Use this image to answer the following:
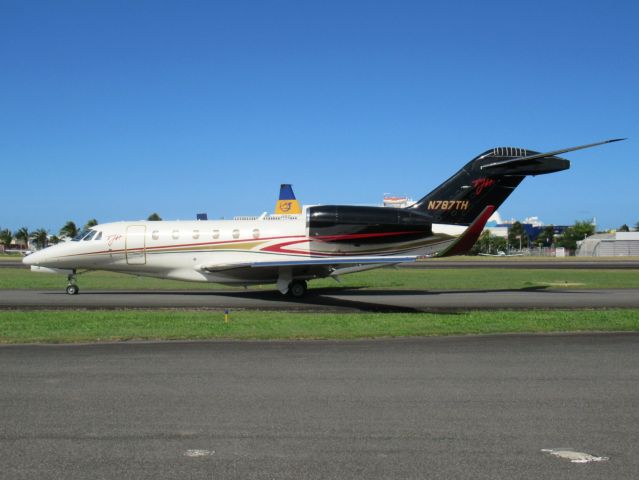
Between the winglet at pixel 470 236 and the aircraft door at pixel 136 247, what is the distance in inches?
466

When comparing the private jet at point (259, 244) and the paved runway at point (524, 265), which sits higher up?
the private jet at point (259, 244)

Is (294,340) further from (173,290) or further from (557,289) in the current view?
(557,289)

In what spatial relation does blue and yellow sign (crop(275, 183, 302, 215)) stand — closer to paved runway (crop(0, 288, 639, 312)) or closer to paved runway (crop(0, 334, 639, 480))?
paved runway (crop(0, 288, 639, 312))

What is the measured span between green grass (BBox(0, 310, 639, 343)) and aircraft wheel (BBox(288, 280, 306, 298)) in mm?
6105

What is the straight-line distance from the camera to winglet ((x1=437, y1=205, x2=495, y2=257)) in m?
21.0

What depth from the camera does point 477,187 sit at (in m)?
25.9

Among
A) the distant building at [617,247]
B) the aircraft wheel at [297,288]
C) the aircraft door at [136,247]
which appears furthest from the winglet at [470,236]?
the distant building at [617,247]

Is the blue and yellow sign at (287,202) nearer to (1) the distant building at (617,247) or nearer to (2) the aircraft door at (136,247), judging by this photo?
(2) the aircraft door at (136,247)

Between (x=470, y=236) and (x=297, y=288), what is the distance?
7.21 metres

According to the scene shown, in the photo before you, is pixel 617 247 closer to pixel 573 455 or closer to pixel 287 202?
pixel 287 202

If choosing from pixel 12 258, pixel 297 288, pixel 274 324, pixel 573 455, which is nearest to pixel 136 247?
pixel 297 288

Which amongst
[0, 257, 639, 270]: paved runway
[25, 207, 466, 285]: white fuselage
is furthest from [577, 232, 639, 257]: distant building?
[25, 207, 466, 285]: white fuselage

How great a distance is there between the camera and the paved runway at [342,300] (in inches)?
790

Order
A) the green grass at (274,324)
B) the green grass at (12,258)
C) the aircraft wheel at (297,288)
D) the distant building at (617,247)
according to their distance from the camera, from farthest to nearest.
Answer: the distant building at (617,247) < the green grass at (12,258) < the aircraft wheel at (297,288) < the green grass at (274,324)
